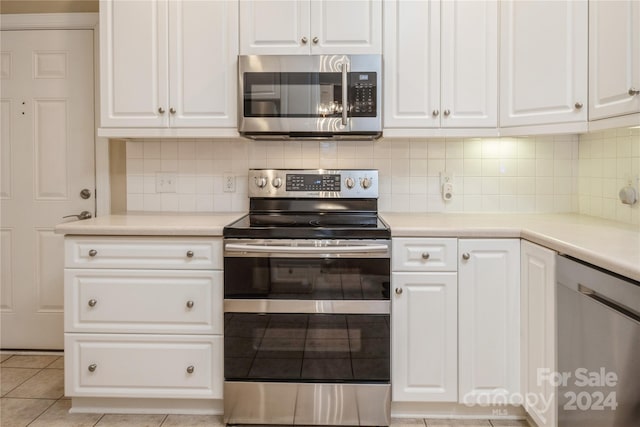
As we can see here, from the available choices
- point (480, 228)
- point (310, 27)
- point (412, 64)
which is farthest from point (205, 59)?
point (480, 228)

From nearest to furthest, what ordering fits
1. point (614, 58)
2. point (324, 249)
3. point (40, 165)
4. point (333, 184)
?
point (614, 58) < point (324, 249) < point (333, 184) < point (40, 165)

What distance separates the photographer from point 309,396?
2053 millimetres

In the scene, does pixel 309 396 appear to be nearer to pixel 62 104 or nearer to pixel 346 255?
pixel 346 255

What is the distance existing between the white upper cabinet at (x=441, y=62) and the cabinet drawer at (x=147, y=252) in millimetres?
1067

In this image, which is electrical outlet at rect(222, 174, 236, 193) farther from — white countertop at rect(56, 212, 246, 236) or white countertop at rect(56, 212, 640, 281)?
white countertop at rect(56, 212, 246, 236)

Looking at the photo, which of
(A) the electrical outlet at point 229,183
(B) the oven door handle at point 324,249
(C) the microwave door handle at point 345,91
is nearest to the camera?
(B) the oven door handle at point 324,249

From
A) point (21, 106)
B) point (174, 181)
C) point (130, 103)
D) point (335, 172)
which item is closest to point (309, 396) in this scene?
point (335, 172)

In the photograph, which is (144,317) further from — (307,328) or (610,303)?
(610,303)

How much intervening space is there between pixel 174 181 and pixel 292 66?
98 centimetres

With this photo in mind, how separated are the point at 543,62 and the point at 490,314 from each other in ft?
3.82

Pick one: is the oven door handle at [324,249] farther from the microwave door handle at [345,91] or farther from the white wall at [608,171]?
the white wall at [608,171]

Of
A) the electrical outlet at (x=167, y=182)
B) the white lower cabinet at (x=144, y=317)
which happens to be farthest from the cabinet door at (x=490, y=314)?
the electrical outlet at (x=167, y=182)

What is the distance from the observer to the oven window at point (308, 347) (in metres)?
2.03

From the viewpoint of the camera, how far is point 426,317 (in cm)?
205
